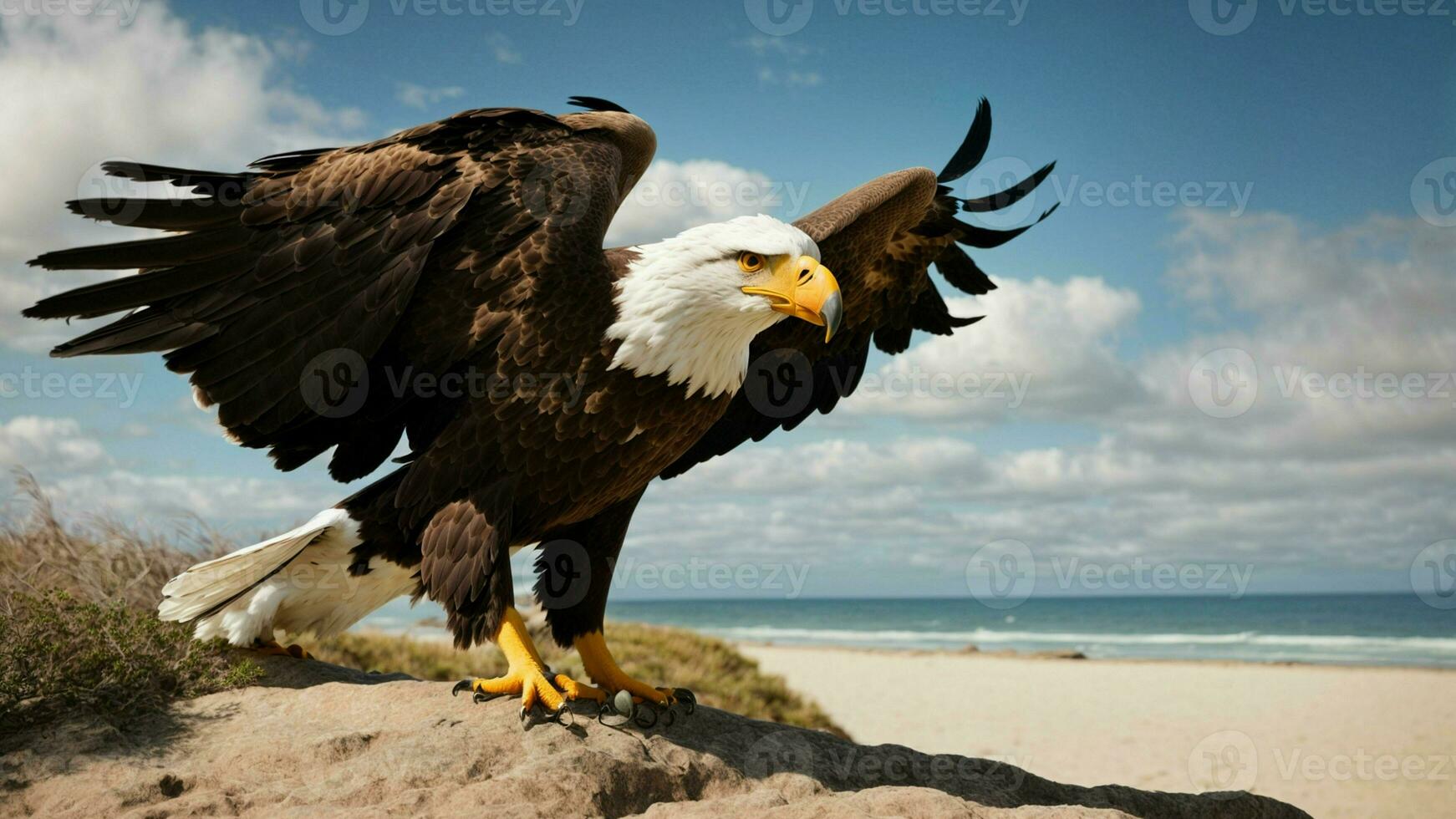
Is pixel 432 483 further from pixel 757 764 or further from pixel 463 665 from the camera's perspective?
pixel 463 665

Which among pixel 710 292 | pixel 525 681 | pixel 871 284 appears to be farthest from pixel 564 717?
pixel 871 284

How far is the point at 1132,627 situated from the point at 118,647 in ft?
146

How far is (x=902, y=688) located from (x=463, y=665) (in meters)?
9.53

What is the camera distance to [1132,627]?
43.1 m

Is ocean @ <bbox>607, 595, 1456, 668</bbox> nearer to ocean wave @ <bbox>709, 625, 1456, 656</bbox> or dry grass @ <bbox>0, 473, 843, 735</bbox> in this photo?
ocean wave @ <bbox>709, 625, 1456, 656</bbox>

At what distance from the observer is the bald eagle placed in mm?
3523

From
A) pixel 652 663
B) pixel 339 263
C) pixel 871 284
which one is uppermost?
pixel 871 284

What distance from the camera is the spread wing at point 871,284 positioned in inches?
183

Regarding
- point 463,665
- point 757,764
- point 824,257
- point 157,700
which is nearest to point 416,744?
point 757,764

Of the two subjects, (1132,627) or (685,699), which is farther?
(1132,627)

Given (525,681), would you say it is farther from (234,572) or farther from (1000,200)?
(1000,200)

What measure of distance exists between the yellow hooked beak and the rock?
1574mm

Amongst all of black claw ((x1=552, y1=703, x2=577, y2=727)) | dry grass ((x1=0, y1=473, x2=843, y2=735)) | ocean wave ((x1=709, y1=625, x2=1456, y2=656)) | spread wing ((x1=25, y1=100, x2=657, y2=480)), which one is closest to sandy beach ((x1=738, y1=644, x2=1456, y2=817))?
dry grass ((x1=0, y1=473, x2=843, y2=735))

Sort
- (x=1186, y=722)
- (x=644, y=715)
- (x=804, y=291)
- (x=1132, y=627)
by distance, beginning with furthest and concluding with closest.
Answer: (x=1132, y=627), (x=1186, y=722), (x=644, y=715), (x=804, y=291)
